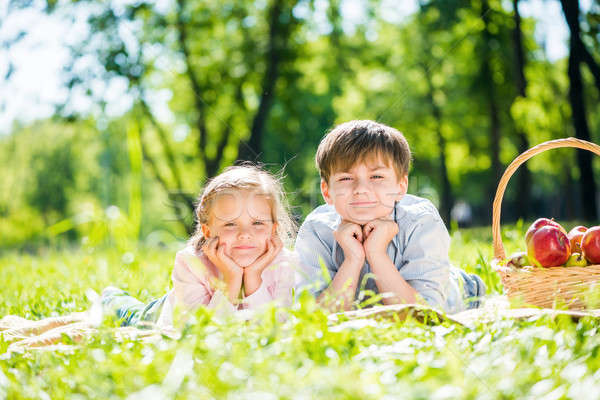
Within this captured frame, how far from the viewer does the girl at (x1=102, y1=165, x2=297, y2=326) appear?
8.65ft

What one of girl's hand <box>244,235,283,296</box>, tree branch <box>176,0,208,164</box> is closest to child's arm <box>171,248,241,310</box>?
girl's hand <box>244,235,283,296</box>

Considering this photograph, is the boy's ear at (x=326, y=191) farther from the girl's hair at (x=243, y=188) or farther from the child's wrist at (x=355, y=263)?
the child's wrist at (x=355, y=263)

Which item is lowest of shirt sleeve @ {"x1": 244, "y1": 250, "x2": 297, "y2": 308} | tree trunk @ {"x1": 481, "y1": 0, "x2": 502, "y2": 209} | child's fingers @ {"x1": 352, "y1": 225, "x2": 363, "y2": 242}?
shirt sleeve @ {"x1": 244, "y1": 250, "x2": 297, "y2": 308}

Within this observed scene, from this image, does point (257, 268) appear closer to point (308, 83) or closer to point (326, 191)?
point (326, 191)

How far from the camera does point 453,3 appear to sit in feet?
40.8

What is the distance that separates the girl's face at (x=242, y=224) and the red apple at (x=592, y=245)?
5.37 feet

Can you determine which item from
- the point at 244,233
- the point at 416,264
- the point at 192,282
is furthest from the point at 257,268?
the point at 416,264

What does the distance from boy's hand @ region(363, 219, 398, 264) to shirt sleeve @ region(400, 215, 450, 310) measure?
0.56 feet

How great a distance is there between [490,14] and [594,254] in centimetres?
1062

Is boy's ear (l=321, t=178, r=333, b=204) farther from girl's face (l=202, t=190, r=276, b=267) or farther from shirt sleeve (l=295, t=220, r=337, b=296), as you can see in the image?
girl's face (l=202, t=190, r=276, b=267)

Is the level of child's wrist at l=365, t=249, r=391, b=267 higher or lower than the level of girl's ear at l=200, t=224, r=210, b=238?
lower

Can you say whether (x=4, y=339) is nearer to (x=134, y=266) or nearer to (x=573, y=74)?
(x=134, y=266)

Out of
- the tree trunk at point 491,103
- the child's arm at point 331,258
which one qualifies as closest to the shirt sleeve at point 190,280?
the child's arm at point 331,258

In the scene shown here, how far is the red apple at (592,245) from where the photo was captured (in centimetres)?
275
